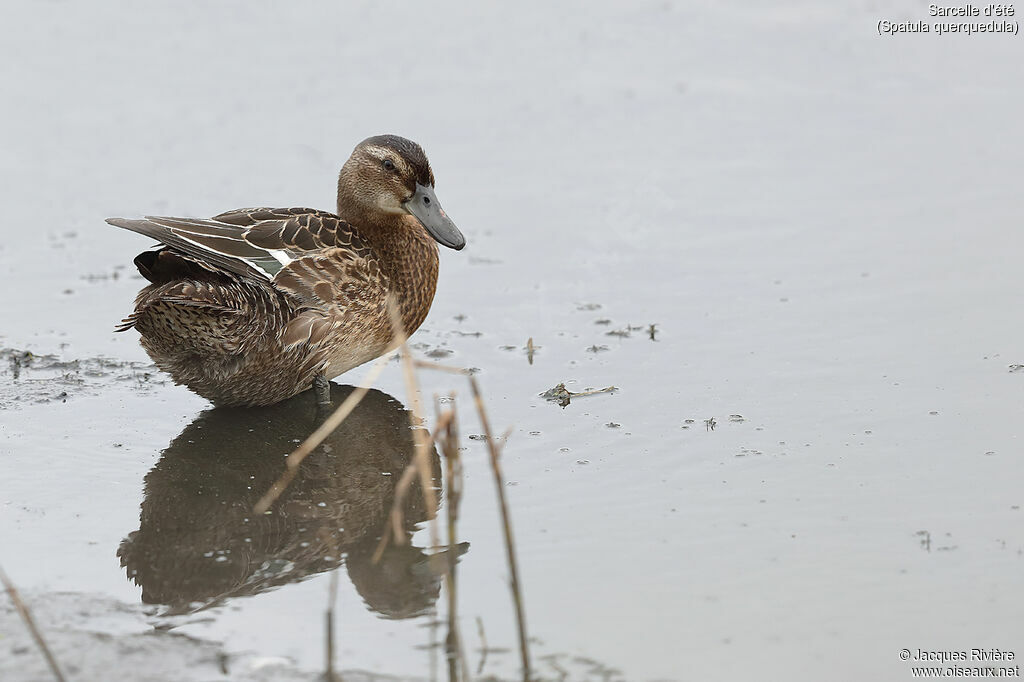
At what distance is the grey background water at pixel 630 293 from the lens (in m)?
4.70

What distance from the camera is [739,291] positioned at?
757cm

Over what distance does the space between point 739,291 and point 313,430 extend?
8.23 feet

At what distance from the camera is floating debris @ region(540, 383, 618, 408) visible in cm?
650

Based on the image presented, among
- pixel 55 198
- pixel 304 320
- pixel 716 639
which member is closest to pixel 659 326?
pixel 304 320

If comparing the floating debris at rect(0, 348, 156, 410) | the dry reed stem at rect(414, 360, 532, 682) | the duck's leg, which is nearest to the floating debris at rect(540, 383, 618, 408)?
the duck's leg

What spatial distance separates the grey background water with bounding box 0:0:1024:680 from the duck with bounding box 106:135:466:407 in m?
0.39

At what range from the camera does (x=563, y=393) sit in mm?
6516

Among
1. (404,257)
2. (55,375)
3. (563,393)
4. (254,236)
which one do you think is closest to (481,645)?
(563,393)

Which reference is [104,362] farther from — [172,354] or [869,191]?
[869,191]

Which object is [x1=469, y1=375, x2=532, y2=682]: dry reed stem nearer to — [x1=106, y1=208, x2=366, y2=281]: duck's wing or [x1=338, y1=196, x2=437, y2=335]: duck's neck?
[x1=106, y1=208, x2=366, y2=281]: duck's wing

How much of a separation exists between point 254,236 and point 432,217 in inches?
37.3

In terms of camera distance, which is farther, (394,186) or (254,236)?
(394,186)

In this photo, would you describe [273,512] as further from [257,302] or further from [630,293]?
[630,293]

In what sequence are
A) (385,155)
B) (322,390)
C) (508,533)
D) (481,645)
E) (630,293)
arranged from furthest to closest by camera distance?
1. (630,293)
2. (385,155)
3. (322,390)
4. (481,645)
5. (508,533)
